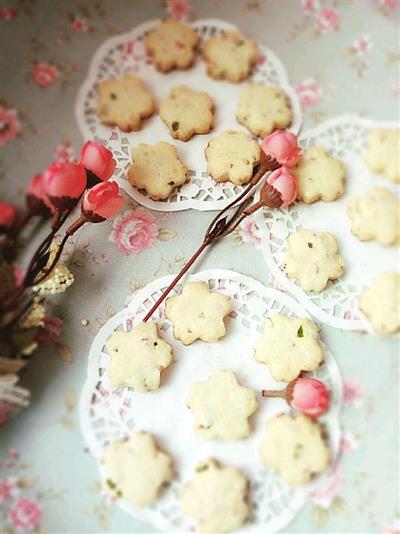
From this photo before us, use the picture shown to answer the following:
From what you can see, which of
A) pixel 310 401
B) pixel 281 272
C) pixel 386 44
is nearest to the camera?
pixel 310 401

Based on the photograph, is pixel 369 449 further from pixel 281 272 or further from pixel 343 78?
→ pixel 343 78

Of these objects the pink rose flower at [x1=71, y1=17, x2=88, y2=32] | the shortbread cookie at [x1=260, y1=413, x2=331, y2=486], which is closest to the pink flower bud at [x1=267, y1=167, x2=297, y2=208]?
the shortbread cookie at [x1=260, y1=413, x2=331, y2=486]

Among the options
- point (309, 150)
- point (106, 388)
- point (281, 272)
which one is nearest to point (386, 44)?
point (309, 150)

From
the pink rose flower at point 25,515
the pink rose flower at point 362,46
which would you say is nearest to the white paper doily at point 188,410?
the pink rose flower at point 25,515

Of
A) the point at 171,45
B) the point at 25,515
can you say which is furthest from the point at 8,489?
the point at 171,45

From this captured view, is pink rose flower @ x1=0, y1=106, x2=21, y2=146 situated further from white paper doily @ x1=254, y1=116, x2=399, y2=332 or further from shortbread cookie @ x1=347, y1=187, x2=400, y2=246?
shortbread cookie @ x1=347, y1=187, x2=400, y2=246

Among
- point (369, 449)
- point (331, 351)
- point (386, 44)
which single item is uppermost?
point (386, 44)

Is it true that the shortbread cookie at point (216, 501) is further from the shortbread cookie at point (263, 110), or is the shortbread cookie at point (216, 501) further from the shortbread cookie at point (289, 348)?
the shortbread cookie at point (263, 110)
